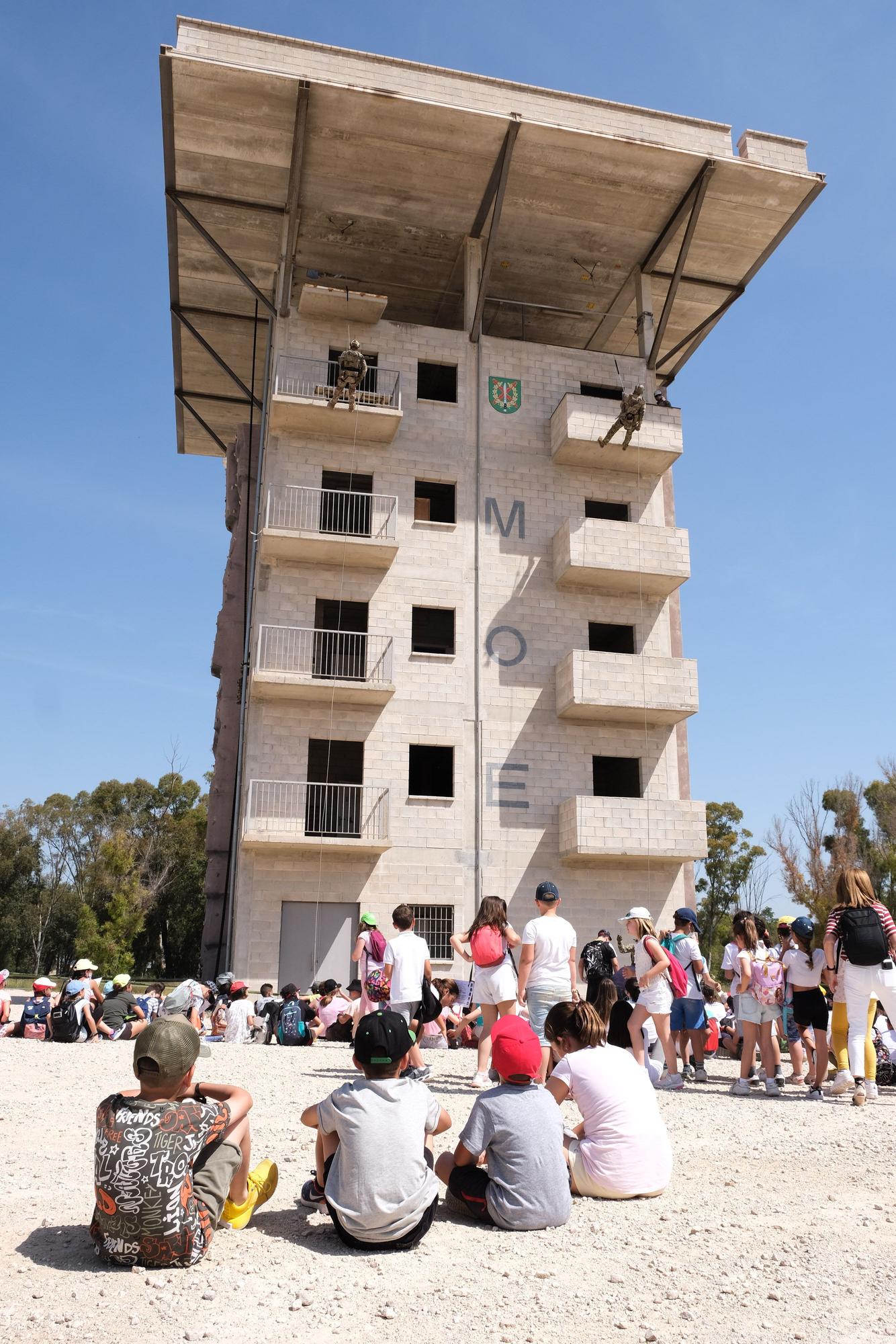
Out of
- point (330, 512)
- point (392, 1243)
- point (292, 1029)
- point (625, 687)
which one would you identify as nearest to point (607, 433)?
point (625, 687)

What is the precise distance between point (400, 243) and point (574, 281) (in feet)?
16.0

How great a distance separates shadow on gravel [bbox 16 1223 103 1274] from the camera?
4.64m

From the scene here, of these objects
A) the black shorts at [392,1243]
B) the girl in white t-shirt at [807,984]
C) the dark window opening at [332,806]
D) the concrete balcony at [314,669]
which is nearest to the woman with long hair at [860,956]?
the girl in white t-shirt at [807,984]

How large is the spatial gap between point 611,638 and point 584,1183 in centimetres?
2265

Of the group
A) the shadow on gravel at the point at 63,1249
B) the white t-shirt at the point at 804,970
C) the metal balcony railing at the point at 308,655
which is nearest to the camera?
the shadow on gravel at the point at 63,1249

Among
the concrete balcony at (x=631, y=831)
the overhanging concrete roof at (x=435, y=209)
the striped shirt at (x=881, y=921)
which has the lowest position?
the striped shirt at (x=881, y=921)

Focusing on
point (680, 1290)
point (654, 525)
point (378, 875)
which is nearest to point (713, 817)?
point (654, 525)

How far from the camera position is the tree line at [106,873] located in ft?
177

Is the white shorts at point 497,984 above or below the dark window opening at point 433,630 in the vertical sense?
below

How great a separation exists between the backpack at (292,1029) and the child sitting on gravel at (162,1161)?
11089 mm

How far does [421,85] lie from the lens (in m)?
23.3

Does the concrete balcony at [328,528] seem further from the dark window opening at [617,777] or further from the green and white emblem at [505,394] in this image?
the dark window opening at [617,777]

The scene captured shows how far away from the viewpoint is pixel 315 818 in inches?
910

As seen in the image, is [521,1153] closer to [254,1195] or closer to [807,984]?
[254,1195]
